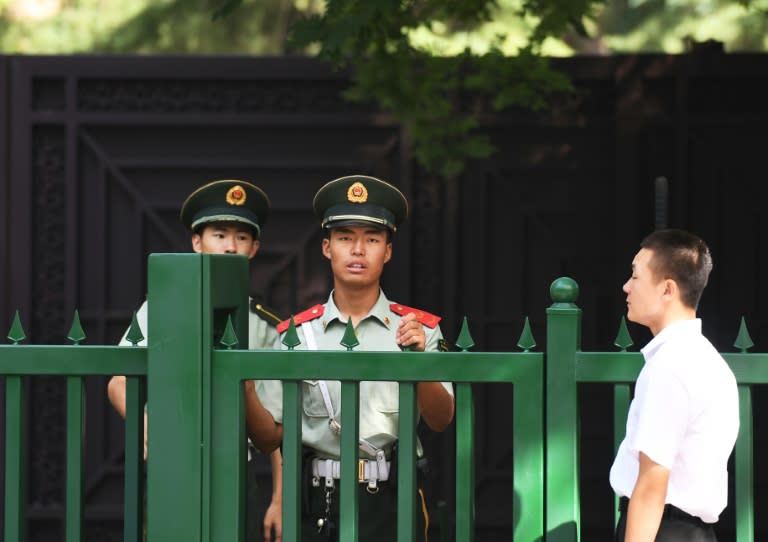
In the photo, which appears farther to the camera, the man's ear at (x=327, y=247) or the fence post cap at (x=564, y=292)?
the man's ear at (x=327, y=247)

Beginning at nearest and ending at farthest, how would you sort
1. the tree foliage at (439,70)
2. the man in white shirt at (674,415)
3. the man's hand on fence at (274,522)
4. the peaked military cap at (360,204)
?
the man in white shirt at (674,415), the peaked military cap at (360,204), the man's hand on fence at (274,522), the tree foliage at (439,70)

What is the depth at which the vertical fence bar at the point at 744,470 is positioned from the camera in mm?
2438

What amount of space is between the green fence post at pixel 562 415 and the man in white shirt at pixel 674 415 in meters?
0.10

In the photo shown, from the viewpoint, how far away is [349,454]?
2467mm

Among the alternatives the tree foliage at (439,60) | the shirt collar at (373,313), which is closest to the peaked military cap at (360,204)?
the shirt collar at (373,313)

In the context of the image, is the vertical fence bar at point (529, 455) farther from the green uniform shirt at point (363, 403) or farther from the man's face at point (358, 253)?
the man's face at point (358, 253)

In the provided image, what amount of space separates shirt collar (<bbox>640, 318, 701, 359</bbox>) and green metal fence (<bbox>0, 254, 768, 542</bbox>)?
7 cm

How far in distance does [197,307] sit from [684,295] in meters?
0.98

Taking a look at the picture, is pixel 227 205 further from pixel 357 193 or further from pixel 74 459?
pixel 74 459

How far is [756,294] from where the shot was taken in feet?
18.8

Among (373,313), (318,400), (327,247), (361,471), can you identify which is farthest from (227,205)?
(361,471)

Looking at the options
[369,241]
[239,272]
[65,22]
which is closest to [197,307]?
[239,272]

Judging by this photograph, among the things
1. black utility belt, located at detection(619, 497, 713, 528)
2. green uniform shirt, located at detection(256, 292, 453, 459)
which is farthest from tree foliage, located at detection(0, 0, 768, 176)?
black utility belt, located at detection(619, 497, 713, 528)

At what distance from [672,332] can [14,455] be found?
4.52 feet
